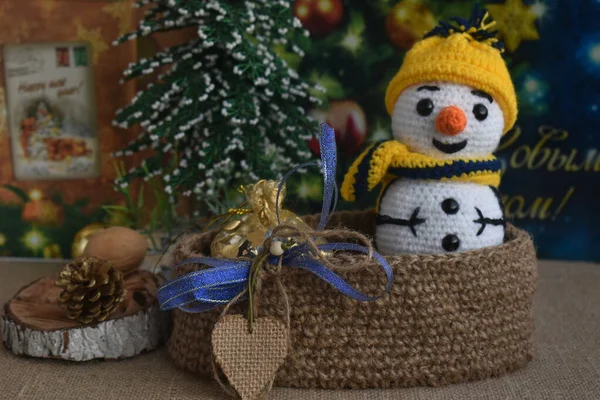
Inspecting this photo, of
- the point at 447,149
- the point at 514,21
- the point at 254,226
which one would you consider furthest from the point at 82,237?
the point at 514,21

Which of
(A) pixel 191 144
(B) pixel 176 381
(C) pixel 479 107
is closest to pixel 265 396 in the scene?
(B) pixel 176 381

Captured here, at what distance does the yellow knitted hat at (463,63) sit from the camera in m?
0.83

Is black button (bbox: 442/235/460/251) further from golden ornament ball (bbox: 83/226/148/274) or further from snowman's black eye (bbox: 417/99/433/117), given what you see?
golden ornament ball (bbox: 83/226/148/274)

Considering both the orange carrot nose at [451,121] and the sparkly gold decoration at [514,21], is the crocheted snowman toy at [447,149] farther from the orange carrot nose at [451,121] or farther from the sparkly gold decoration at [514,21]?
the sparkly gold decoration at [514,21]

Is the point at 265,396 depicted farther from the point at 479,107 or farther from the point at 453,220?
the point at 479,107

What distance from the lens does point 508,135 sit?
1.30m

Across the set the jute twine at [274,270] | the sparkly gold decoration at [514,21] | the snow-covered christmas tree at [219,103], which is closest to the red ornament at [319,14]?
the snow-covered christmas tree at [219,103]

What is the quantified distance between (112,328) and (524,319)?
0.51 m

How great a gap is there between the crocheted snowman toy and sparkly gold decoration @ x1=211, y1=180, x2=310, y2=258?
122 mm

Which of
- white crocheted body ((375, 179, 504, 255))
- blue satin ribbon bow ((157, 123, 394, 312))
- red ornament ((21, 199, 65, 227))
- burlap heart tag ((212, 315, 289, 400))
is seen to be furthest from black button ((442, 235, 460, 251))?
red ornament ((21, 199, 65, 227))

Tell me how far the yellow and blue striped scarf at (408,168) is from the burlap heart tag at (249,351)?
236mm

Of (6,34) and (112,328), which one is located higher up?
(6,34)

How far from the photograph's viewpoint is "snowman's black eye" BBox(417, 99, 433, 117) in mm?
844

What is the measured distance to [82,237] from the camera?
1.25 m
